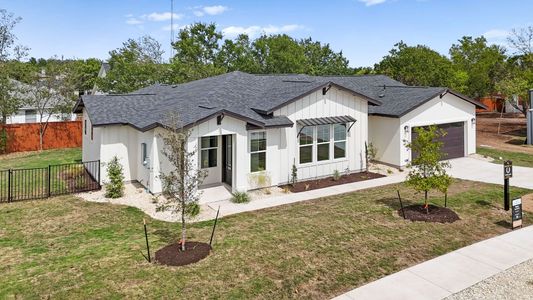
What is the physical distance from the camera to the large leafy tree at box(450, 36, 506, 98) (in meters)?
47.1

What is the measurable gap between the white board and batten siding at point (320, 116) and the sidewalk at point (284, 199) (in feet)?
4.76

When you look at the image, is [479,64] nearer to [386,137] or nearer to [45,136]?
[386,137]

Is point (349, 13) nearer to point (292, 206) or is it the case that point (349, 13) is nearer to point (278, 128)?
point (278, 128)

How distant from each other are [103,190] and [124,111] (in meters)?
4.10

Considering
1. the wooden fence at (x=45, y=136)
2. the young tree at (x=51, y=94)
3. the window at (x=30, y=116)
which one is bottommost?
the wooden fence at (x=45, y=136)

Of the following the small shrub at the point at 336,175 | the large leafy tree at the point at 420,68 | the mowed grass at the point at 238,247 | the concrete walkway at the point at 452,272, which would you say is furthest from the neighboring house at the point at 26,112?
the large leafy tree at the point at 420,68

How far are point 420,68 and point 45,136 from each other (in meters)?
34.3

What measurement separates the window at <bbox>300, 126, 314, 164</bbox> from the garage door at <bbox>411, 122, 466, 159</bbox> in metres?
9.42

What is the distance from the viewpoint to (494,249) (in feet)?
31.6

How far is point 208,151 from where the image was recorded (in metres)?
16.0

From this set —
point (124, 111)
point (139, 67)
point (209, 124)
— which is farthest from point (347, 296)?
point (139, 67)

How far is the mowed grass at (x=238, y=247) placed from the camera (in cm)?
763

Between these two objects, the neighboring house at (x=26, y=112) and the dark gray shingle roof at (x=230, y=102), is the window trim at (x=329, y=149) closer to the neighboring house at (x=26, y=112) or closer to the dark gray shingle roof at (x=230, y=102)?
the dark gray shingle roof at (x=230, y=102)

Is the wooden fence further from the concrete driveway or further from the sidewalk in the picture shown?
the concrete driveway
